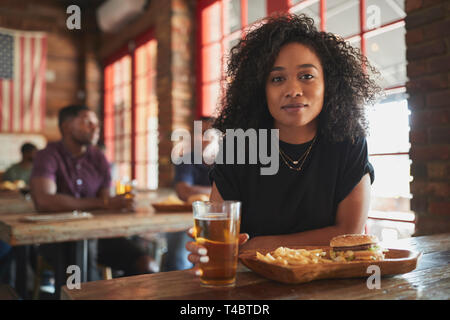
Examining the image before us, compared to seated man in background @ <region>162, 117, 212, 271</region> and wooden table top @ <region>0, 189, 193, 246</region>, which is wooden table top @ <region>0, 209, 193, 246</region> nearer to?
wooden table top @ <region>0, 189, 193, 246</region>

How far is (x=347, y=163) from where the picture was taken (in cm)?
122

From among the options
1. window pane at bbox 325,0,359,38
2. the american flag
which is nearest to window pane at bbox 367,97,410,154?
window pane at bbox 325,0,359,38

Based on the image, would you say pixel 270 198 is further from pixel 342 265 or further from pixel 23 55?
pixel 23 55

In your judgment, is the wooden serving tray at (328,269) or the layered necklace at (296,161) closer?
the wooden serving tray at (328,269)

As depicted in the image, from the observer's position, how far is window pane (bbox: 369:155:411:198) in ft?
7.19

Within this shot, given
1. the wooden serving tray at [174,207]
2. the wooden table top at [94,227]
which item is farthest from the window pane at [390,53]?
the wooden table top at [94,227]

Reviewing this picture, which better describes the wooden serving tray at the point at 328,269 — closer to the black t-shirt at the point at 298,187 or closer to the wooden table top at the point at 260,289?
the wooden table top at the point at 260,289

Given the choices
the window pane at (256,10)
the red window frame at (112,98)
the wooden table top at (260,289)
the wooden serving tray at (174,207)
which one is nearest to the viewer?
the wooden table top at (260,289)

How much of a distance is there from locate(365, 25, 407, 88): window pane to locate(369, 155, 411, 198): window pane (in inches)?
16.9

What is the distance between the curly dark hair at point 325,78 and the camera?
129cm

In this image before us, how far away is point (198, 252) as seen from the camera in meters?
0.74

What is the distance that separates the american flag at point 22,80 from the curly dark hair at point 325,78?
495cm

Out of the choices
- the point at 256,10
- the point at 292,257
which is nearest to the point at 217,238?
the point at 292,257

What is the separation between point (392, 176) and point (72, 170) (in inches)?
74.7
